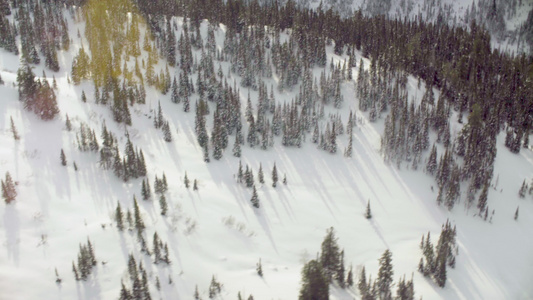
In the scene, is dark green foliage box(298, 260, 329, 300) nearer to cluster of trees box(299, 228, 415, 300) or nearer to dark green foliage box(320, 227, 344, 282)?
cluster of trees box(299, 228, 415, 300)

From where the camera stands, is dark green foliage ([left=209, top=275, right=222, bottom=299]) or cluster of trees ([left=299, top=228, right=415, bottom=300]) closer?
cluster of trees ([left=299, top=228, right=415, bottom=300])

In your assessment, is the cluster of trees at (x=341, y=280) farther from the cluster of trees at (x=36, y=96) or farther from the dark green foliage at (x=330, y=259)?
the cluster of trees at (x=36, y=96)

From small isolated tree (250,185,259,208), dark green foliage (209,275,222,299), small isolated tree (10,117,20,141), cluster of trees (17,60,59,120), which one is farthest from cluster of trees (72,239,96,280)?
cluster of trees (17,60,59,120)

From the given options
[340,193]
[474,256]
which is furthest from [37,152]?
[474,256]

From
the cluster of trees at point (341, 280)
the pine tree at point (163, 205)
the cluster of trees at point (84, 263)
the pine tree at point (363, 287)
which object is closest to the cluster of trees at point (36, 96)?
the pine tree at point (163, 205)

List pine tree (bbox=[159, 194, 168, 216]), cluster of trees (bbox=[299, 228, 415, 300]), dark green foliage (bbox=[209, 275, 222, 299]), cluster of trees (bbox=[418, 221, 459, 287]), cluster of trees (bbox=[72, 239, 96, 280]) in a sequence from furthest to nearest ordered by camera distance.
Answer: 1. pine tree (bbox=[159, 194, 168, 216])
2. cluster of trees (bbox=[418, 221, 459, 287])
3. dark green foliage (bbox=[209, 275, 222, 299])
4. cluster of trees (bbox=[72, 239, 96, 280])
5. cluster of trees (bbox=[299, 228, 415, 300])

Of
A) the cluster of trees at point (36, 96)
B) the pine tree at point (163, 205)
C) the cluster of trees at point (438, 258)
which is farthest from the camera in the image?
the cluster of trees at point (36, 96)
